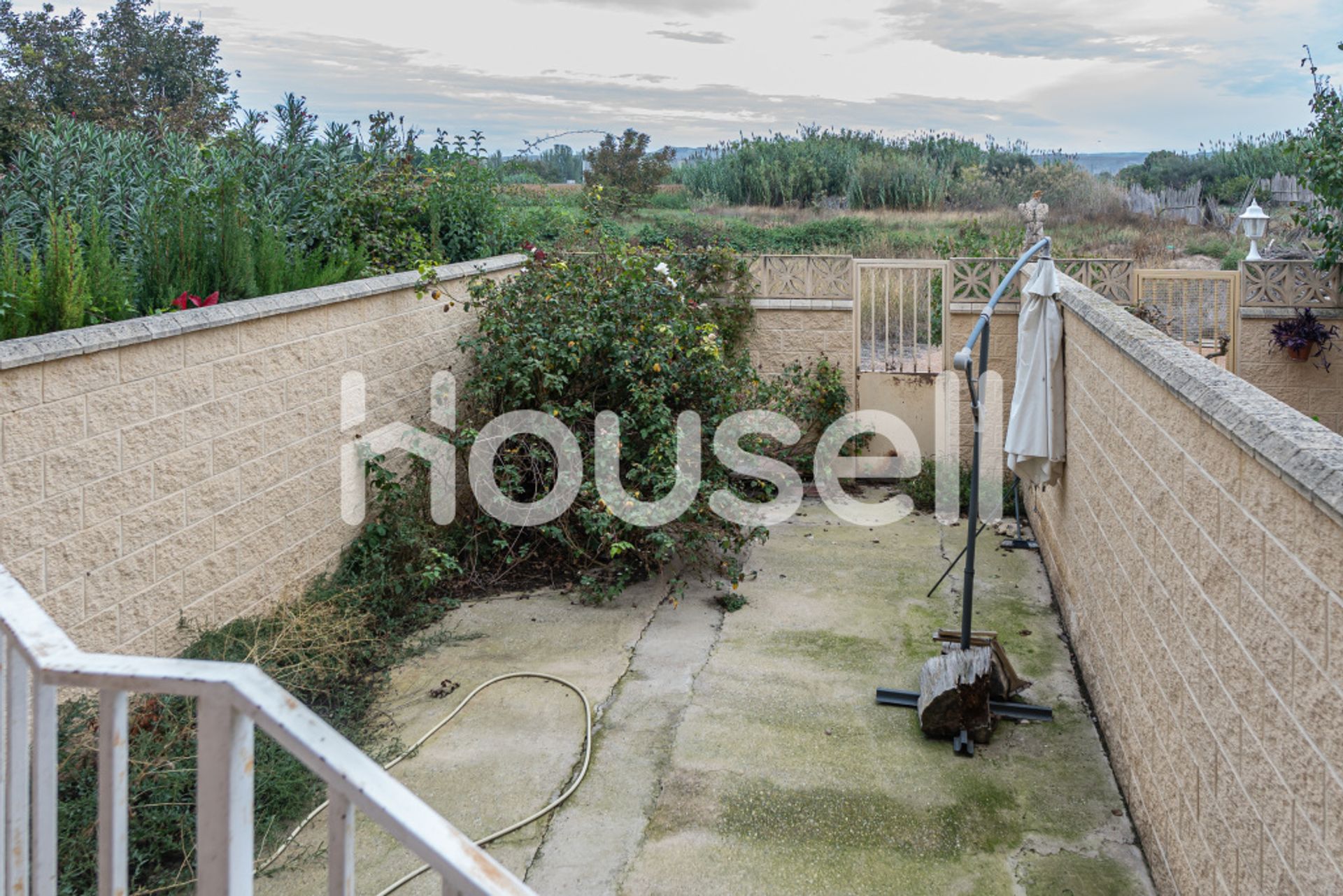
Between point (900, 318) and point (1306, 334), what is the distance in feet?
10.7

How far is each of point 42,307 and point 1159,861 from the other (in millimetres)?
4352

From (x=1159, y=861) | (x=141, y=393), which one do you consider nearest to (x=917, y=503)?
(x=1159, y=861)

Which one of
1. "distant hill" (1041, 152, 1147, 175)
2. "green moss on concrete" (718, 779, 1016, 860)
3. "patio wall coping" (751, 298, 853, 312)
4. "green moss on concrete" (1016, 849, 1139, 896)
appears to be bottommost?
"green moss on concrete" (1016, 849, 1139, 896)

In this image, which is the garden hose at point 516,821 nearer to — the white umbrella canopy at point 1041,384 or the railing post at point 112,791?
the railing post at point 112,791

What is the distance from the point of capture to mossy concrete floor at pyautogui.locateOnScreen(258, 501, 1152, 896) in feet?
11.1

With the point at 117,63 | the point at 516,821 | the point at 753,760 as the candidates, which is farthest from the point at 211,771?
the point at 117,63

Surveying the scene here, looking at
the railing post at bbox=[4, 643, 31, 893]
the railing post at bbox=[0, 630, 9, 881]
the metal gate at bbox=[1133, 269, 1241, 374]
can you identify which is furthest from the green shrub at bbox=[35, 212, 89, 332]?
the metal gate at bbox=[1133, 269, 1241, 374]

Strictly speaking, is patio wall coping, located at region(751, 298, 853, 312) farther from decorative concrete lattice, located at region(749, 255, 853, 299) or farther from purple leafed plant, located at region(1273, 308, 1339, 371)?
purple leafed plant, located at region(1273, 308, 1339, 371)

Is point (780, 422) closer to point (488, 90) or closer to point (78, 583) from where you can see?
point (78, 583)

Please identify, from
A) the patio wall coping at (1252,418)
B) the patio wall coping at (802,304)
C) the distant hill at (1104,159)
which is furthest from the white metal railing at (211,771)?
the distant hill at (1104,159)

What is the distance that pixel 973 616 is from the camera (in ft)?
19.0

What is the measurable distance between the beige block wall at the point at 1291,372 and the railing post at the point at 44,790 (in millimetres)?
9099

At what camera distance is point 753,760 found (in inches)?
163

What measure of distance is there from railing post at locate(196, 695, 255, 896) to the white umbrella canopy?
520cm
